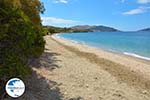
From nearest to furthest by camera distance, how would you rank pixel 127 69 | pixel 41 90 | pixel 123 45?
pixel 41 90
pixel 127 69
pixel 123 45

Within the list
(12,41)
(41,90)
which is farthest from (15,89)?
(41,90)

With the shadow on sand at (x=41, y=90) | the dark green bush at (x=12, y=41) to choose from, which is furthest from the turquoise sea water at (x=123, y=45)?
the dark green bush at (x=12, y=41)

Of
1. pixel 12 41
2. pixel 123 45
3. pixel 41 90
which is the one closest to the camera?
pixel 12 41

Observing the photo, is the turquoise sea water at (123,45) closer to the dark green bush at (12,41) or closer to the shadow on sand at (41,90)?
the shadow on sand at (41,90)

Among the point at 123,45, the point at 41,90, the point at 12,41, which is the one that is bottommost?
the point at 123,45

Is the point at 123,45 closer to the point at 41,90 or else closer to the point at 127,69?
the point at 127,69

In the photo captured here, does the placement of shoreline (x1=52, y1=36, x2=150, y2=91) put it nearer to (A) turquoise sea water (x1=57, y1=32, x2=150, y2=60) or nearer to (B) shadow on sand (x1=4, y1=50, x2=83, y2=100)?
(B) shadow on sand (x1=4, y1=50, x2=83, y2=100)

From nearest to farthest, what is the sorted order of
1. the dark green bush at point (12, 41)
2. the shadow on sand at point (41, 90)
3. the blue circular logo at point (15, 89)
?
the blue circular logo at point (15, 89)
the dark green bush at point (12, 41)
the shadow on sand at point (41, 90)

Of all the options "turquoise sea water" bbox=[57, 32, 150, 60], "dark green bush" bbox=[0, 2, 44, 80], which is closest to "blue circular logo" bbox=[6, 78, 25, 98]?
"dark green bush" bbox=[0, 2, 44, 80]

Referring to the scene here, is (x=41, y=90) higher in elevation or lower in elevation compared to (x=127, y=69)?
higher

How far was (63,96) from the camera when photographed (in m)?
8.19

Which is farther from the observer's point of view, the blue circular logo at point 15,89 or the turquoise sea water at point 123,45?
the turquoise sea water at point 123,45

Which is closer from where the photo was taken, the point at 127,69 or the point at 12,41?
the point at 12,41

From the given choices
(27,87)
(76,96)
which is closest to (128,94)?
(76,96)
